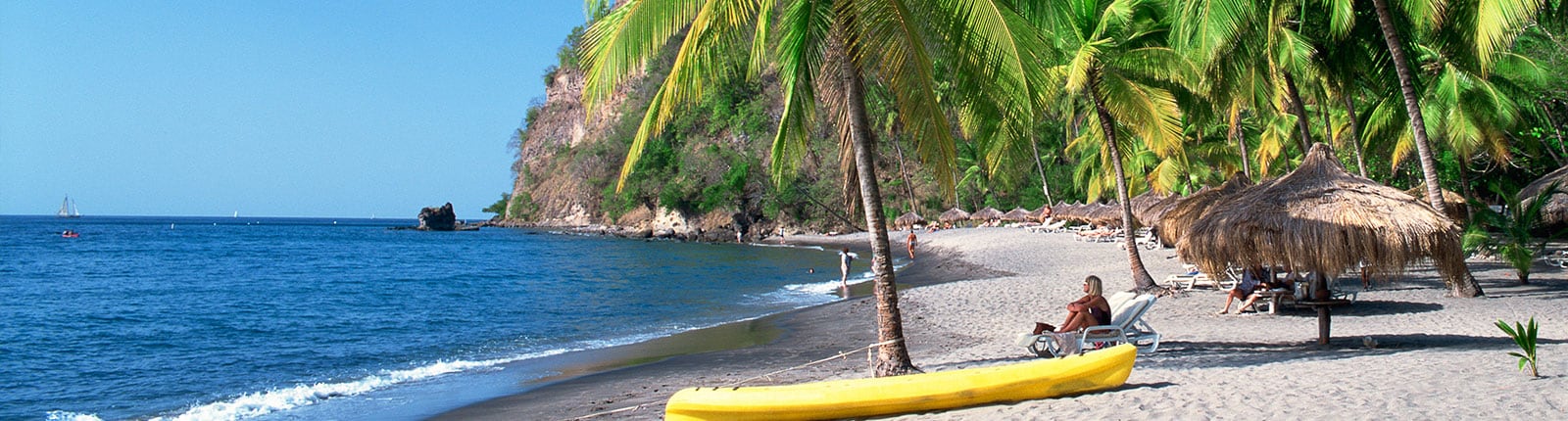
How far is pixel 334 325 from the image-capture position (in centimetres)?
1838

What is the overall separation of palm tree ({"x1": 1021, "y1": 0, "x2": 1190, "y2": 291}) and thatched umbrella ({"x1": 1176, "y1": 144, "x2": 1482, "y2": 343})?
6.41ft

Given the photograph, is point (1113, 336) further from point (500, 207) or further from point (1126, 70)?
point (500, 207)

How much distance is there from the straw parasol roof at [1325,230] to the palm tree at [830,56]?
4251 millimetres

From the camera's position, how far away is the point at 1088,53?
1266cm

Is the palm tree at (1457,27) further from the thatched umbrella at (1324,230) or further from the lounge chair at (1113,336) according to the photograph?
the lounge chair at (1113,336)

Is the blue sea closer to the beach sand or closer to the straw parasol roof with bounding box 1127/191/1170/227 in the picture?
the beach sand

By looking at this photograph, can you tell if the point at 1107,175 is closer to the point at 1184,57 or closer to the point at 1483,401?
the point at 1184,57

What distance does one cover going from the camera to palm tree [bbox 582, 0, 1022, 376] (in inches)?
263

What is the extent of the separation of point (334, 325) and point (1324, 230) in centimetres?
1635

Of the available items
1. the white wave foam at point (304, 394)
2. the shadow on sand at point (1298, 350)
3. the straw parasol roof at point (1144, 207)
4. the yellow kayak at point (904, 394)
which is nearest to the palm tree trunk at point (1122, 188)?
the straw parasol roof at point (1144, 207)

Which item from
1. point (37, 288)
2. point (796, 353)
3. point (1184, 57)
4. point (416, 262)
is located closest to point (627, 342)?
point (796, 353)

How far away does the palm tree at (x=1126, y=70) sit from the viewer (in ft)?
39.9

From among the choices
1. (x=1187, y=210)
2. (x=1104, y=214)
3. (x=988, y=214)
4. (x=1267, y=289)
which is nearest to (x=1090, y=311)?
(x=1267, y=289)

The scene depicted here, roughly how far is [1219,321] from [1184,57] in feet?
12.6
